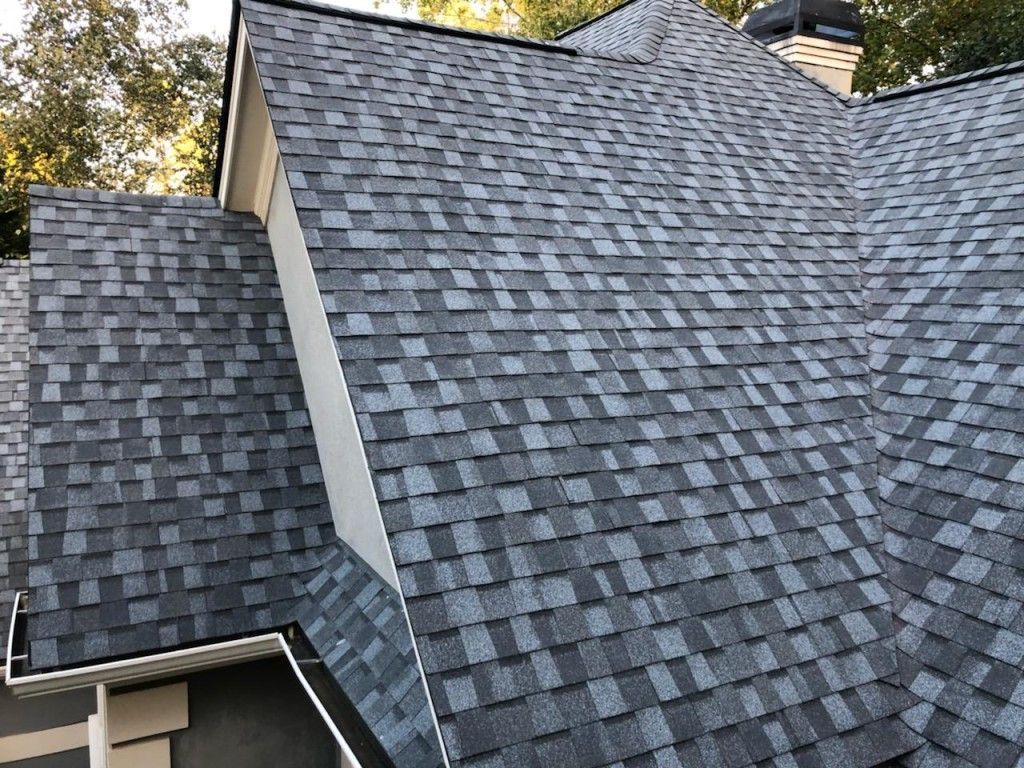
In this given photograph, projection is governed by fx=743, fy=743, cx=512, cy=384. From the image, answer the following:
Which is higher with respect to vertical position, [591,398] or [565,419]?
[591,398]

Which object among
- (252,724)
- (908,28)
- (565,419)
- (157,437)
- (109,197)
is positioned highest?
(908,28)

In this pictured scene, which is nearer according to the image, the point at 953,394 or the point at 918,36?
the point at 953,394

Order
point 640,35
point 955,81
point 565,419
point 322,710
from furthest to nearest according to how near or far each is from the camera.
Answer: point 640,35 < point 955,81 < point 565,419 < point 322,710

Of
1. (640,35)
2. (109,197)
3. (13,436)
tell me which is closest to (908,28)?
(640,35)

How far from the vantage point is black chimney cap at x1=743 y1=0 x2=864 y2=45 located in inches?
361

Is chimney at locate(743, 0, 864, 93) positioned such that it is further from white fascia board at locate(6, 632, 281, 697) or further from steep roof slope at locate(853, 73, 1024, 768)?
white fascia board at locate(6, 632, 281, 697)

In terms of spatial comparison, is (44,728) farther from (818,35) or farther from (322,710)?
(818,35)

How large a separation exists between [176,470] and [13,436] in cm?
312

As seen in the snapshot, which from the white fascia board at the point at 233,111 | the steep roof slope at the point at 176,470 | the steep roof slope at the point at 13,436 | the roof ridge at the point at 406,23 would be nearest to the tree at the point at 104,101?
the steep roof slope at the point at 13,436

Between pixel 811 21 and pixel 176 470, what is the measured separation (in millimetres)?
8915

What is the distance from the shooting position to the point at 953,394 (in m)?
4.70

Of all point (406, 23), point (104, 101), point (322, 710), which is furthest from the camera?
point (104, 101)

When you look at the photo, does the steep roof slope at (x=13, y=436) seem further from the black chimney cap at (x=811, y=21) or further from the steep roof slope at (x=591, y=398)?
the black chimney cap at (x=811, y=21)

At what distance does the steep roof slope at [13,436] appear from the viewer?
5.71 meters
